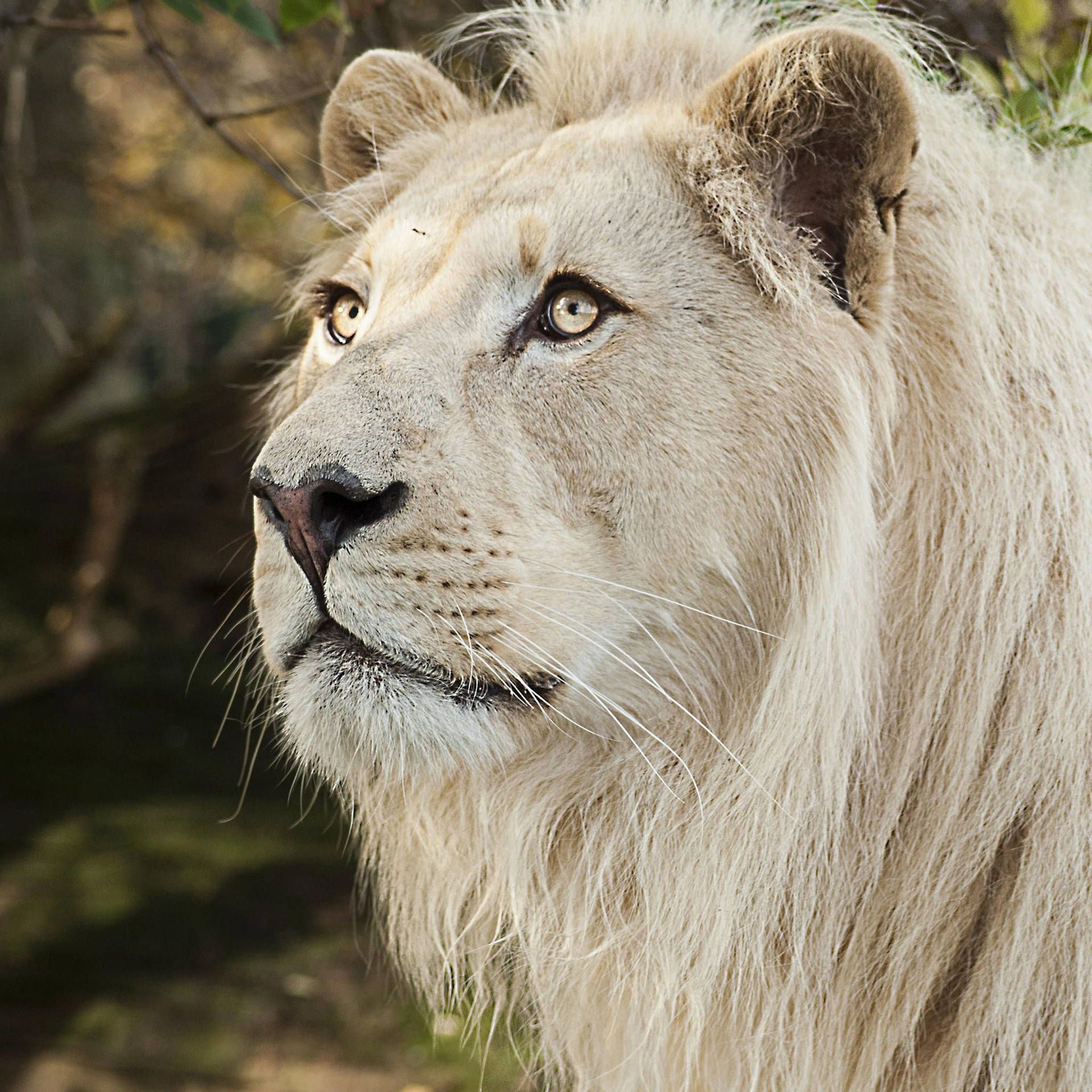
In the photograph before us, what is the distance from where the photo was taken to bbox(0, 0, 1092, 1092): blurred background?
Result: 295cm

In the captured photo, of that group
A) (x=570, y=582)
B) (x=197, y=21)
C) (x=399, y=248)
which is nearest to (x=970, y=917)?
(x=570, y=582)

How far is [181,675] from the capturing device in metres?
4.62

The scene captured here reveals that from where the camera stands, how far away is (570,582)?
5.69ft

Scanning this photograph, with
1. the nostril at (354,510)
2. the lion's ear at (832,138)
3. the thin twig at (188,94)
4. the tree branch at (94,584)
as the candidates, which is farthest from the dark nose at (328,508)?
the tree branch at (94,584)

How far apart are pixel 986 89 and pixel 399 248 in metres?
1.18

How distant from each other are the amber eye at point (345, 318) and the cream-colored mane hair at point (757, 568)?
0.78 feet

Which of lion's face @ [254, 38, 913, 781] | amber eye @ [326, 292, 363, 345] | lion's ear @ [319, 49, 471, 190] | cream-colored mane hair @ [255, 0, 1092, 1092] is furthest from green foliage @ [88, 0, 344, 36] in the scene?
lion's face @ [254, 38, 913, 781]

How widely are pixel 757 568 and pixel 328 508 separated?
0.61 m

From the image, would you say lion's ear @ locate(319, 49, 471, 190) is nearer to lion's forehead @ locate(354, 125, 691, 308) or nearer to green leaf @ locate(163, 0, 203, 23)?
green leaf @ locate(163, 0, 203, 23)

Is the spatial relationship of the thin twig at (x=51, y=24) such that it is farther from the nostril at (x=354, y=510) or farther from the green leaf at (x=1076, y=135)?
the green leaf at (x=1076, y=135)

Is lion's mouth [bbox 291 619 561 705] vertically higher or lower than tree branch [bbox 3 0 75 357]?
lower

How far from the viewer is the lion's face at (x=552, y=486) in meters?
1.68

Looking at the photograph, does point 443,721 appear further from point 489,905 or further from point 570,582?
point 489,905

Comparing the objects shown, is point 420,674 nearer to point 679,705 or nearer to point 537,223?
point 679,705
